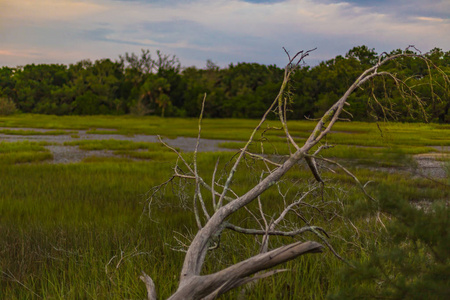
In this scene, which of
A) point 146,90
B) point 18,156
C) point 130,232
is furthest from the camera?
point 146,90

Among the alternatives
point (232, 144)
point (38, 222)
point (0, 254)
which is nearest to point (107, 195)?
point (38, 222)

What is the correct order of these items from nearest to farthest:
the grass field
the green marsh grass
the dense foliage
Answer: the grass field, the green marsh grass, the dense foliage

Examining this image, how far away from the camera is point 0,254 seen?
4.59 m

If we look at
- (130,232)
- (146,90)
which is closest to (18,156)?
(130,232)

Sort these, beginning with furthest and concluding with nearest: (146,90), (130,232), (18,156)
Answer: (146,90)
(18,156)
(130,232)

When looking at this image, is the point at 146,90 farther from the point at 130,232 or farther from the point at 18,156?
the point at 130,232

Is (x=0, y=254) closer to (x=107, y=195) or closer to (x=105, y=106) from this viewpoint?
(x=107, y=195)

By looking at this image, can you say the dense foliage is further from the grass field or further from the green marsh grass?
the grass field

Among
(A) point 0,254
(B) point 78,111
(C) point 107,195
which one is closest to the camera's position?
(A) point 0,254

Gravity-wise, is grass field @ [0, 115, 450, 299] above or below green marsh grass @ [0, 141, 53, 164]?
above

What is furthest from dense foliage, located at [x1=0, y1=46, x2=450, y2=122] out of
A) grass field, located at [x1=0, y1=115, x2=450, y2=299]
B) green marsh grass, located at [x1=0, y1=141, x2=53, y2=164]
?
grass field, located at [x1=0, y1=115, x2=450, y2=299]

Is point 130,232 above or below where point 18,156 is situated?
above

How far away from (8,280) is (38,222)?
205 cm

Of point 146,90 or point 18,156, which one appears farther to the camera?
point 146,90
